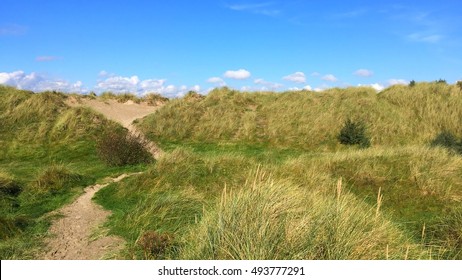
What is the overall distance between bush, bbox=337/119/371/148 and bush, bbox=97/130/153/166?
1155 cm

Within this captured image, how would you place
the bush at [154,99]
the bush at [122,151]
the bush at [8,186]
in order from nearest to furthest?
the bush at [8,186] < the bush at [122,151] < the bush at [154,99]

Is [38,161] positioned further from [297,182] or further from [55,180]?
[297,182]

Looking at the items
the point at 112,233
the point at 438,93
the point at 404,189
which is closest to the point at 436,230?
the point at 404,189

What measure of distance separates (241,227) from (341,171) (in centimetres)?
986

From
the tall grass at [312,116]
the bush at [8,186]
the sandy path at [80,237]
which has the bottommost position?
the sandy path at [80,237]

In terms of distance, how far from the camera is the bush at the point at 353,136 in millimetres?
22870

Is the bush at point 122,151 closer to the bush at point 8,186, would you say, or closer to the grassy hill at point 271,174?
the grassy hill at point 271,174

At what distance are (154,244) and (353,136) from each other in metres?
18.1

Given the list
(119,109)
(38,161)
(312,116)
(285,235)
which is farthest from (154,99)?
(285,235)

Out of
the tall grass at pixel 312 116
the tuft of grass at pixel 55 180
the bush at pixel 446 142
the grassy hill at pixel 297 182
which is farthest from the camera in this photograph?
the tall grass at pixel 312 116

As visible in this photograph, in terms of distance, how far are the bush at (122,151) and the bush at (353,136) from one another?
1155 cm

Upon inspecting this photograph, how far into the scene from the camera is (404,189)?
1327 cm

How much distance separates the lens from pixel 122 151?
16.8 m

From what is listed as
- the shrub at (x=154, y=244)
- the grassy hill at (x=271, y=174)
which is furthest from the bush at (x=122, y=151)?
the shrub at (x=154, y=244)
